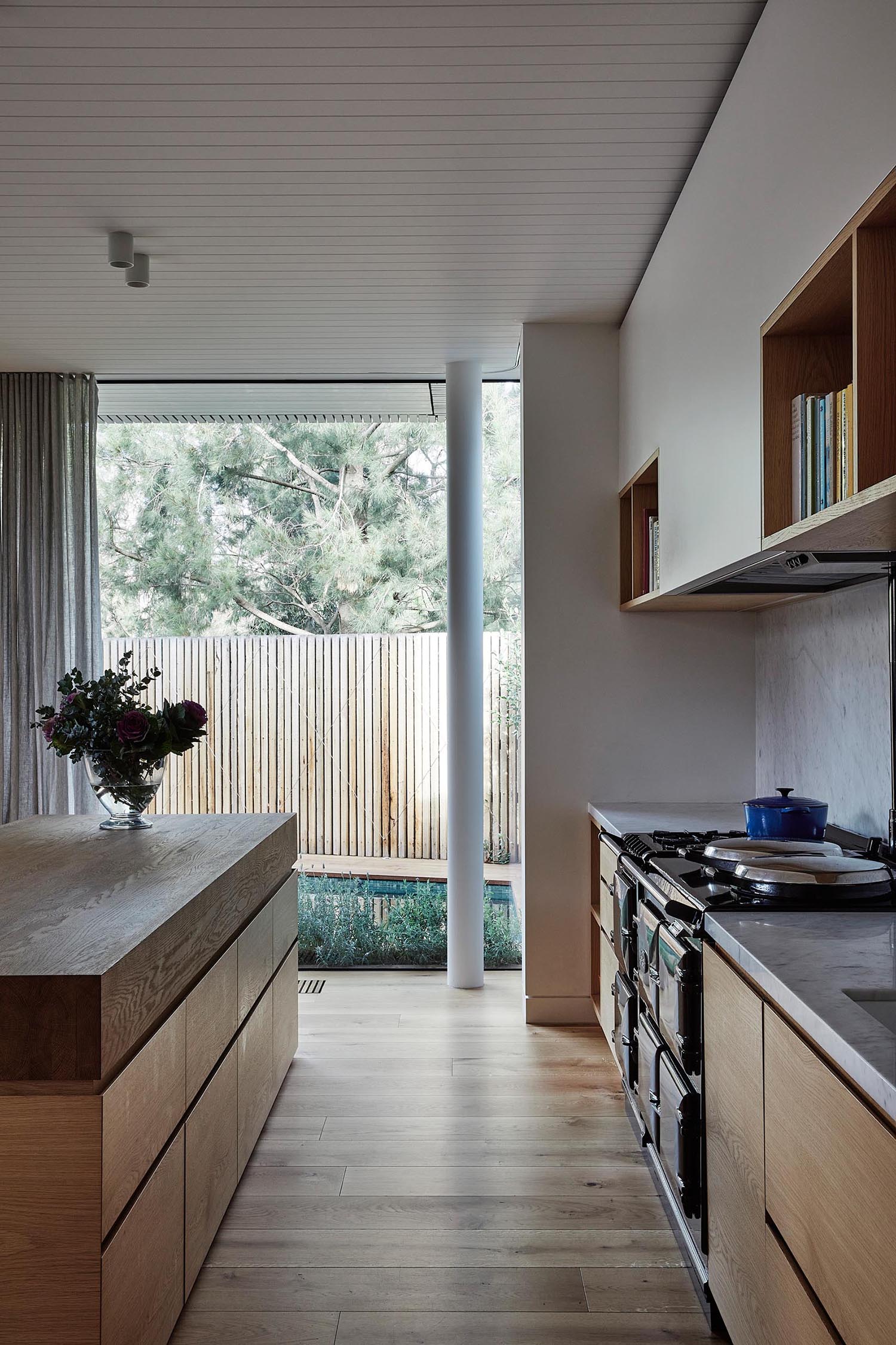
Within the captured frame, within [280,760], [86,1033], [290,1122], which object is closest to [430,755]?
[280,760]

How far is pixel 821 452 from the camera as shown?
1746mm

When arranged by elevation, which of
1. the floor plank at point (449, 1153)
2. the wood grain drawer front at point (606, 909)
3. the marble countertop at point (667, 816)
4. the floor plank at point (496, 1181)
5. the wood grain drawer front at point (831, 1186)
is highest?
the marble countertop at point (667, 816)

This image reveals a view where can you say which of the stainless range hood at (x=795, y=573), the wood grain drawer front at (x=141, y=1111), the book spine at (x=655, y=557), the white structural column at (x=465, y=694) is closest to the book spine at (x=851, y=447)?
the stainless range hood at (x=795, y=573)

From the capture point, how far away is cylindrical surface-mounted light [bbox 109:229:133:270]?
2.95 meters

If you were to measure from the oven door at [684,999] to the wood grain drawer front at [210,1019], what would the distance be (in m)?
0.98

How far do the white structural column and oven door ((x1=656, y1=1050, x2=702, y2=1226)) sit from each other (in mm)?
2039

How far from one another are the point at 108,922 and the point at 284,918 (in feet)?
4.79

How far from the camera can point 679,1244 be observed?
2217mm

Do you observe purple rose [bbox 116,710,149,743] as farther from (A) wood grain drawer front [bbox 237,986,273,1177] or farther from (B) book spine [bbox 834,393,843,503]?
(B) book spine [bbox 834,393,843,503]

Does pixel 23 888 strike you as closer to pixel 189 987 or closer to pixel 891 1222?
pixel 189 987

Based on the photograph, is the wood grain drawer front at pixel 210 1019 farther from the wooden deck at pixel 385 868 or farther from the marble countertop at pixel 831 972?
the wooden deck at pixel 385 868

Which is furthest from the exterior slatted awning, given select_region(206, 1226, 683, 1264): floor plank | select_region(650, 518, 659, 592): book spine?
select_region(206, 1226, 683, 1264): floor plank

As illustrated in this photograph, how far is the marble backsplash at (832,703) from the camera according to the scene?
8.03 ft

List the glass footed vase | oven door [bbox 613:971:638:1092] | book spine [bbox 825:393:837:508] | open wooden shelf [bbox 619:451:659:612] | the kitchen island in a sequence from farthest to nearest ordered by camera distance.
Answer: open wooden shelf [bbox 619:451:659:612] < the glass footed vase < oven door [bbox 613:971:638:1092] < book spine [bbox 825:393:837:508] < the kitchen island
